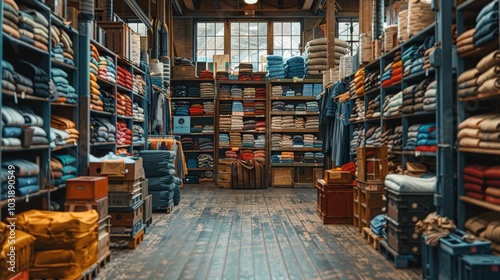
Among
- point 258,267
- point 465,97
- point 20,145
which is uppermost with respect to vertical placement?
point 465,97

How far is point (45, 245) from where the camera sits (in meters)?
3.77

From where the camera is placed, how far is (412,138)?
18.2 feet

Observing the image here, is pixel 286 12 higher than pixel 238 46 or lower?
higher

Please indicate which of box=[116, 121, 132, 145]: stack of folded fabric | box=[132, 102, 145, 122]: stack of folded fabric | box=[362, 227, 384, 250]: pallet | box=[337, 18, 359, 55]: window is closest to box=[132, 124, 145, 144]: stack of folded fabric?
box=[132, 102, 145, 122]: stack of folded fabric

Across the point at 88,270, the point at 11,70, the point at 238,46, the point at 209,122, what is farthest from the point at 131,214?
the point at 238,46

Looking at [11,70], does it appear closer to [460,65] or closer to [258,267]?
[258,267]

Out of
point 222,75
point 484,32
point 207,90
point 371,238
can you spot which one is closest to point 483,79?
point 484,32

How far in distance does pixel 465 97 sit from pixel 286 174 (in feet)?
27.7

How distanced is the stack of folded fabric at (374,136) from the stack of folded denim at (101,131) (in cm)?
380

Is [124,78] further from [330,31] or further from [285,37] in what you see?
[285,37]

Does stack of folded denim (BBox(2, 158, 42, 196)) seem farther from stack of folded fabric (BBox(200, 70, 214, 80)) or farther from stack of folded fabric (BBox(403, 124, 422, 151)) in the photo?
stack of folded fabric (BBox(200, 70, 214, 80))

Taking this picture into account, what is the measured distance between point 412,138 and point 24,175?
411 cm

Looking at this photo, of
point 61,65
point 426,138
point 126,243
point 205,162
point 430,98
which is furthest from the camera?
point 205,162

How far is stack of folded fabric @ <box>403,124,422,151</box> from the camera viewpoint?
5465 mm
